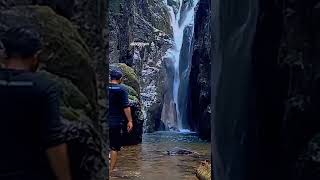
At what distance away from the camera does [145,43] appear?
29.6 m

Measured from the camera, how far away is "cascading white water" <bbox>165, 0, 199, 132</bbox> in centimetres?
3123

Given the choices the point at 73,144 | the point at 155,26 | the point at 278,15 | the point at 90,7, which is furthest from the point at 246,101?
the point at 155,26

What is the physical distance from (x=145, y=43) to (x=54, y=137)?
90.4ft

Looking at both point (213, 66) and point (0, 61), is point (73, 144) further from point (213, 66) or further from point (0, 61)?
point (213, 66)

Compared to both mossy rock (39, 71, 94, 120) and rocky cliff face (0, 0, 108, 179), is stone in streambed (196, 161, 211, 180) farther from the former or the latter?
mossy rock (39, 71, 94, 120)

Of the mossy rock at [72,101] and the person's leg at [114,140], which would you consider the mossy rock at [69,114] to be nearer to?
the mossy rock at [72,101]

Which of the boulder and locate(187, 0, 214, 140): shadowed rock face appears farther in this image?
locate(187, 0, 214, 140): shadowed rock face

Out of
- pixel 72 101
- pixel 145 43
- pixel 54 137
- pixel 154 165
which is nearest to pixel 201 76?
pixel 145 43

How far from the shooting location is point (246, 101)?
4262 mm

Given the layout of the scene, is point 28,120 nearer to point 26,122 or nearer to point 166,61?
point 26,122

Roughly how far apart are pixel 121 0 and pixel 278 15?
22448mm

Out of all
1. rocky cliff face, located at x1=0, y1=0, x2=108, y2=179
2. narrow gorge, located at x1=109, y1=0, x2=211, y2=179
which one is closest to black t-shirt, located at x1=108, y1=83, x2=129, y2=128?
rocky cliff face, located at x1=0, y1=0, x2=108, y2=179

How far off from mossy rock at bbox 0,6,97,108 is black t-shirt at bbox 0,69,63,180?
0.97 m

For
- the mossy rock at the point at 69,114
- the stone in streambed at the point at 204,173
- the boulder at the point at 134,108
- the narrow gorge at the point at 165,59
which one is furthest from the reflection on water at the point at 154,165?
the narrow gorge at the point at 165,59
